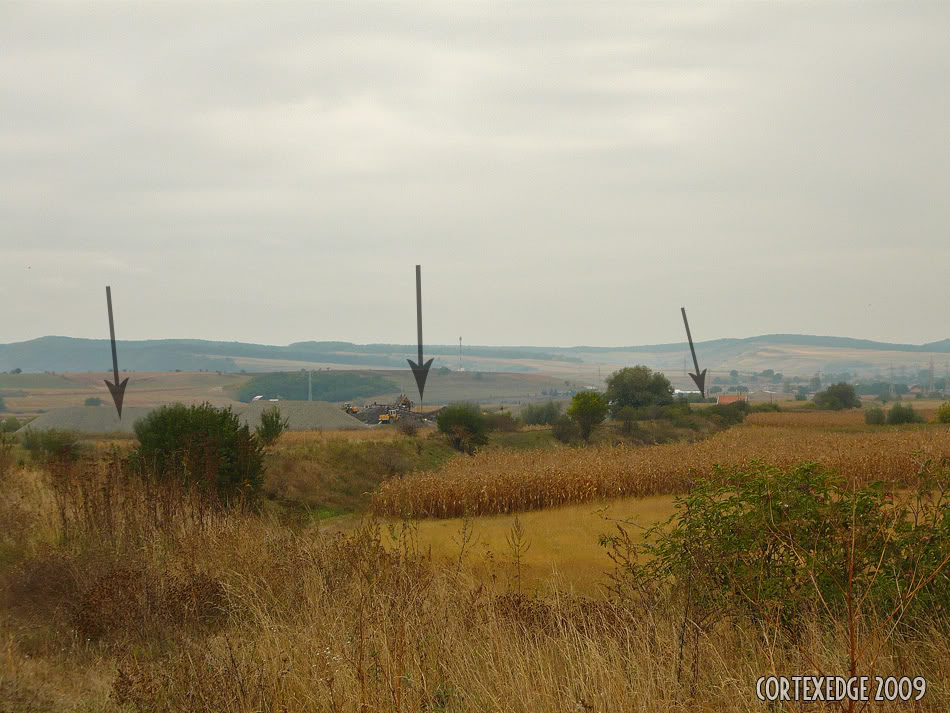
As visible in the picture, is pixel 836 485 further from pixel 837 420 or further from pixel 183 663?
pixel 837 420

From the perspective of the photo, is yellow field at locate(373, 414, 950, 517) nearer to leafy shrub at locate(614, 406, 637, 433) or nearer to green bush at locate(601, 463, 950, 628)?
green bush at locate(601, 463, 950, 628)

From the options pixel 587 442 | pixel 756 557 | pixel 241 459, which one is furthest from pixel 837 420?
pixel 756 557

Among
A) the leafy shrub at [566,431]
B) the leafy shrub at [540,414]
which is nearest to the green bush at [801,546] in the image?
the leafy shrub at [566,431]

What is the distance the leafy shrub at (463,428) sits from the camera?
51856mm

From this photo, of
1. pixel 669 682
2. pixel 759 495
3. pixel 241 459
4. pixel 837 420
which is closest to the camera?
pixel 669 682

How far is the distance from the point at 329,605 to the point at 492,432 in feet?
178

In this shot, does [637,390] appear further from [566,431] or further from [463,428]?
[463,428]

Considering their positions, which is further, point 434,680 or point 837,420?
point 837,420

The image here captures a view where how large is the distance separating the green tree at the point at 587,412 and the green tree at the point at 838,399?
62.5 meters

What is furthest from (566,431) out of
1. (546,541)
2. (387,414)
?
(546,541)

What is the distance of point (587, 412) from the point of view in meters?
66.7

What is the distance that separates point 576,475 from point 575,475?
0.04 meters

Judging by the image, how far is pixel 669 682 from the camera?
6.36m

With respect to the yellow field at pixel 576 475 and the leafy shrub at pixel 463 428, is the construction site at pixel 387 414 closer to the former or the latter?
the leafy shrub at pixel 463 428
